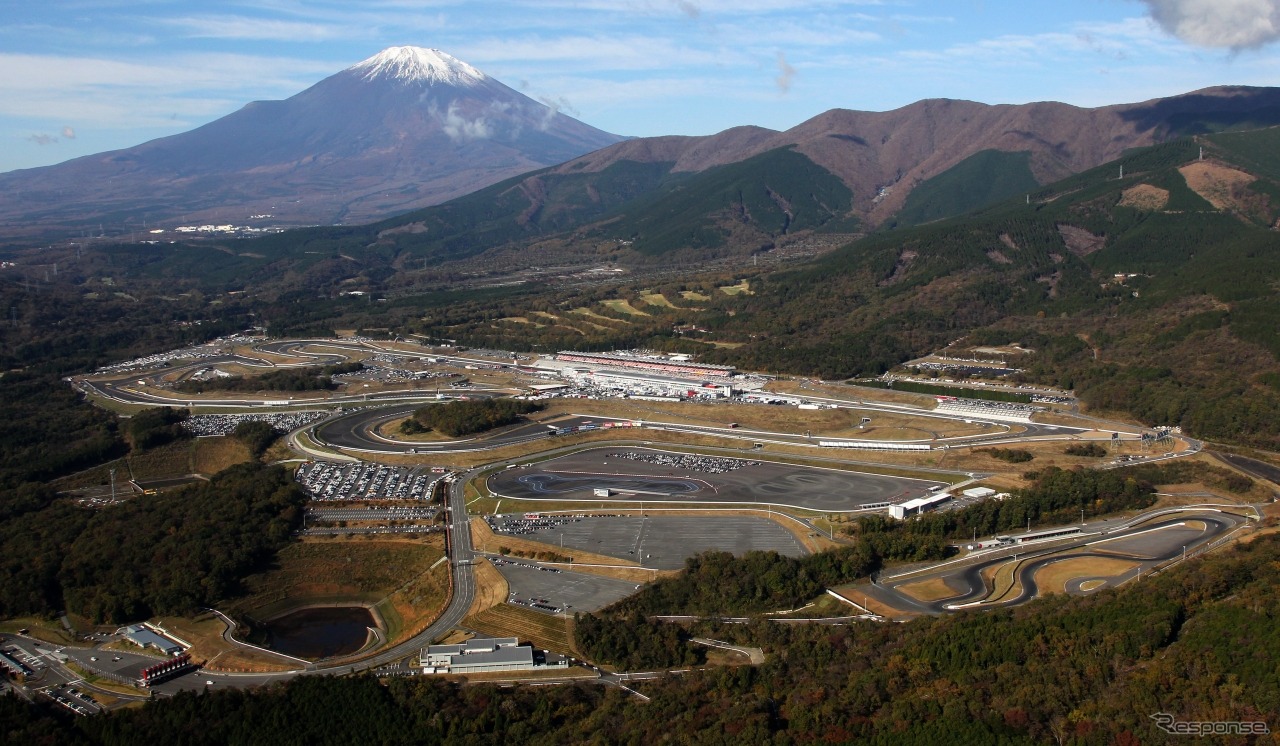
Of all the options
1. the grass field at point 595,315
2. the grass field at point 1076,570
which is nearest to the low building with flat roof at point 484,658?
the grass field at point 1076,570

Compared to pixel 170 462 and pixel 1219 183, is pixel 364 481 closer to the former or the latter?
pixel 170 462

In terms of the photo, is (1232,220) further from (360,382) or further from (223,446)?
→ (223,446)

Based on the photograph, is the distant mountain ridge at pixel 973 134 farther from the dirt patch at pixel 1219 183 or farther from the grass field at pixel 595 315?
the grass field at pixel 595 315

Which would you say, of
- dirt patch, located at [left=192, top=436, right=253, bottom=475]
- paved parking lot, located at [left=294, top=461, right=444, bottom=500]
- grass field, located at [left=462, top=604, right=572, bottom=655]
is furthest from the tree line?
grass field, located at [left=462, top=604, right=572, bottom=655]

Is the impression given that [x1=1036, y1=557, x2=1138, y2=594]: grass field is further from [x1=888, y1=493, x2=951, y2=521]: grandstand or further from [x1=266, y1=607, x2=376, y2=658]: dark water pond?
[x1=266, y1=607, x2=376, y2=658]: dark water pond

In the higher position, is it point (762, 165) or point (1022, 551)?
point (762, 165)

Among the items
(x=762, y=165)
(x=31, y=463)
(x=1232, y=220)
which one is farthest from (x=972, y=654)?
(x=762, y=165)
